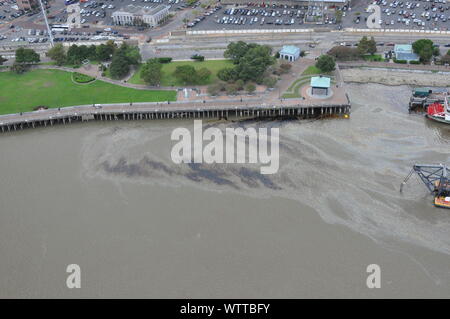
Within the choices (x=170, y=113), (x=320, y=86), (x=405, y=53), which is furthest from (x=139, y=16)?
(x=405, y=53)

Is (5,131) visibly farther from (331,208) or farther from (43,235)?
(331,208)

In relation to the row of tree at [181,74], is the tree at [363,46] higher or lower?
higher

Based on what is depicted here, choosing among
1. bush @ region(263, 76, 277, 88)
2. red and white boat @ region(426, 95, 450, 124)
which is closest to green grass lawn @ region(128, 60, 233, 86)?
bush @ region(263, 76, 277, 88)

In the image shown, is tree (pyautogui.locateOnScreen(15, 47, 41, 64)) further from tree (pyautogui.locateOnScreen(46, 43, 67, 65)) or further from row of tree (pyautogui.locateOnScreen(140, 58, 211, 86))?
row of tree (pyautogui.locateOnScreen(140, 58, 211, 86))

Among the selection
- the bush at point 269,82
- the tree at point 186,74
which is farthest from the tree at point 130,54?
the bush at point 269,82

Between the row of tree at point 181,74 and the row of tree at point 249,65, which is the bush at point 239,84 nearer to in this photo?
the row of tree at point 249,65
